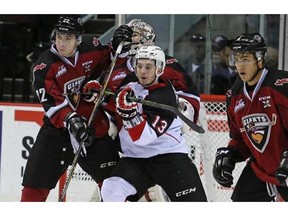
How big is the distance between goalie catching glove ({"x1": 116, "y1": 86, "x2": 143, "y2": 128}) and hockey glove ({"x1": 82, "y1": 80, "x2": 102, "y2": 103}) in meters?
0.43

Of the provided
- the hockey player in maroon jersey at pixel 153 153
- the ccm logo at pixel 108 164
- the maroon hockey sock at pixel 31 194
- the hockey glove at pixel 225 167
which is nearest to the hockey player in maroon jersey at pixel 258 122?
the hockey glove at pixel 225 167

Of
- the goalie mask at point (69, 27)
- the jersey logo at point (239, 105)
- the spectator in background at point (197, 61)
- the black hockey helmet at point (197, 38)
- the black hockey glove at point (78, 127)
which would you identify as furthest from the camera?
the black hockey helmet at point (197, 38)

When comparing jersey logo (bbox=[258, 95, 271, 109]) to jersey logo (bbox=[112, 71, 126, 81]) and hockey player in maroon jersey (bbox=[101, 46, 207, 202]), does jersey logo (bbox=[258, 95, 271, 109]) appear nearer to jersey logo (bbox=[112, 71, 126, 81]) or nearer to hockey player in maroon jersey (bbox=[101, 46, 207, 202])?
hockey player in maroon jersey (bbox=[101, 46, 207, 202])

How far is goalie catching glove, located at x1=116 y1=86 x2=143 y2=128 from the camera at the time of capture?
3.61 meters

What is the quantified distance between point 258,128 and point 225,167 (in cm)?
25

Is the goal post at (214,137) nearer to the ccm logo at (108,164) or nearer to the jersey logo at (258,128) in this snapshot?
the ccm logo at (108,164)

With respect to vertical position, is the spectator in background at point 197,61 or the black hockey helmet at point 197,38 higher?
the black hockey helmet at point 197,38

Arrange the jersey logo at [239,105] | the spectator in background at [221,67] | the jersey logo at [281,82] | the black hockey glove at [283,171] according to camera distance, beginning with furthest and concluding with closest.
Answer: the spectator in background at [221,67]
the jersey logo at [239,105]
the jersey logo at [281,82]
the black hockey glove at [283,171]

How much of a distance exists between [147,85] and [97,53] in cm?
52

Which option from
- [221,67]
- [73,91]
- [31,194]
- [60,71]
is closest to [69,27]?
[60,71]

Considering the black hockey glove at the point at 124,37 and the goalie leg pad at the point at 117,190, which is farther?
the black hockey glove at the point at 124,37

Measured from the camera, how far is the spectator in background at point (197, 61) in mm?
5754

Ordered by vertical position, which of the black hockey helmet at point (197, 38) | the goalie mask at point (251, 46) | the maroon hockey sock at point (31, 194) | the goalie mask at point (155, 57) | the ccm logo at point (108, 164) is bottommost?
the maroon hockey sock at point (31, 194)

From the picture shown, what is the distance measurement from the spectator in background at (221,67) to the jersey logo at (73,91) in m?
1.63
